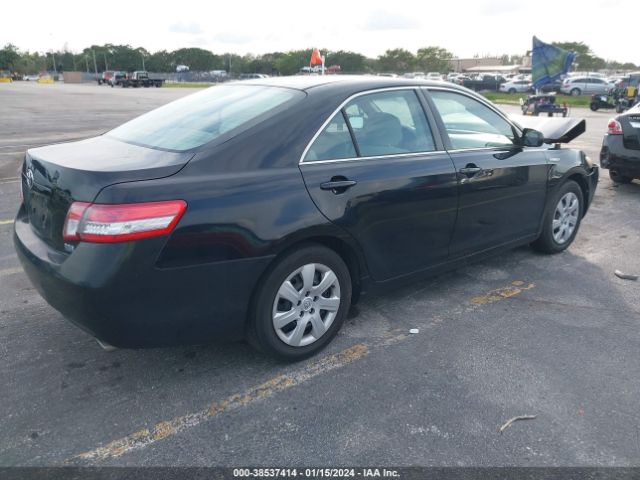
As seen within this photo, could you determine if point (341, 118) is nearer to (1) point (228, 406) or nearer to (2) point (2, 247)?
(1) point (228, 406)

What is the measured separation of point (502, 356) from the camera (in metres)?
3.29

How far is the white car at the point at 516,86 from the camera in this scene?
45.0 metres

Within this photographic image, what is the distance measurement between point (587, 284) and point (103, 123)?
1646cm

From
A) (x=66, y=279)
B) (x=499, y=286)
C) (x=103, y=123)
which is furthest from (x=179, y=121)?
(x=103, y=123)

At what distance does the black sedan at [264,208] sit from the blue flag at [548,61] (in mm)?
20434

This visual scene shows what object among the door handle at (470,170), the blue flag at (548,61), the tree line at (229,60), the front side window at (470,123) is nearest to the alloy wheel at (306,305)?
the door handle at (470,170)

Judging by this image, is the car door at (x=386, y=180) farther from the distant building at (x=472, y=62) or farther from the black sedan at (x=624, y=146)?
the distant building at (x=472, y=62)

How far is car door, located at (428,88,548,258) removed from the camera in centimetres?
Answer: 387

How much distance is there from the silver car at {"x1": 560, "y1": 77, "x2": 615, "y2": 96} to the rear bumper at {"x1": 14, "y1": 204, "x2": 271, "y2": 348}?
41786 mm

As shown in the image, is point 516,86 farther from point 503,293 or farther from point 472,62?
point 472,62

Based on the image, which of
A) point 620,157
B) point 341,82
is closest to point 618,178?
point 620,157

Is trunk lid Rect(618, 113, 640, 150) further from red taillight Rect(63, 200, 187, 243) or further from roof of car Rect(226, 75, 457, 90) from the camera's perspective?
red taillight Rect(63, 200, 187, 243)

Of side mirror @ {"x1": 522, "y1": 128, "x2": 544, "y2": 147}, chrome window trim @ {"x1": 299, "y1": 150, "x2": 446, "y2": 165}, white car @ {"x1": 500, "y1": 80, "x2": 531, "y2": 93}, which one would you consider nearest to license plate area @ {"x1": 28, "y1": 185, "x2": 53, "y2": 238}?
chrome window trim @ {"x1": 299, "y1": 150, "x2": 446, "y2": 165}

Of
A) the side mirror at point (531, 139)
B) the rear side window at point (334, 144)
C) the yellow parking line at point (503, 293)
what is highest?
the rear side window at point (334, 144)
